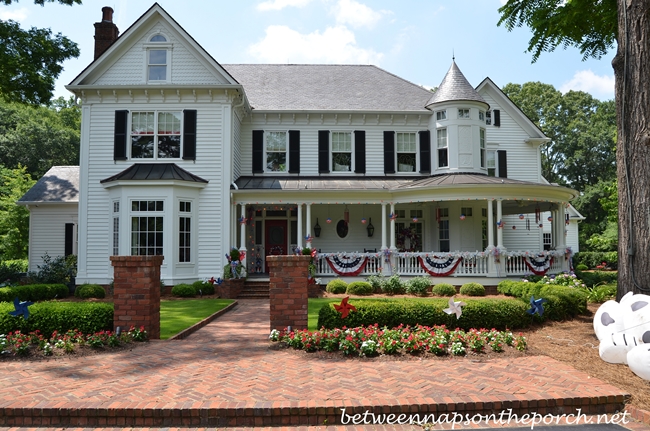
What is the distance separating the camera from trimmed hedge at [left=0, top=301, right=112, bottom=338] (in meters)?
7.64

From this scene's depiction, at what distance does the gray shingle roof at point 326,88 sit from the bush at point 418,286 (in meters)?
7.53

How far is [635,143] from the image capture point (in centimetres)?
742

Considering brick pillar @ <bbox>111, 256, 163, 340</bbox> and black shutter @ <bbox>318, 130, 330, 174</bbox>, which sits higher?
black shutter @ <bbox>318, 130, 330, 174</bbox>

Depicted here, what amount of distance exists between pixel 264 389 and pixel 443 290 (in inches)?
412

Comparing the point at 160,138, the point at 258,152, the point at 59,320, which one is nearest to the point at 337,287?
the point at 258,152

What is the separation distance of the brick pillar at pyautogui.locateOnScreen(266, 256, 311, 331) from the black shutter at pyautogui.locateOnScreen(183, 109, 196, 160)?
10.0 meters

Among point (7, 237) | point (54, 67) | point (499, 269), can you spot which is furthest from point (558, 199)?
point (7, 237)

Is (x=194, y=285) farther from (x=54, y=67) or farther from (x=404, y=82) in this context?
(x=404, y=82)

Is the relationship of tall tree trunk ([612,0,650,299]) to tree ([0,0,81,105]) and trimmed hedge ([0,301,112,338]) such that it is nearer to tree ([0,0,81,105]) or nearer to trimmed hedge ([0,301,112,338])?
trimmed hedge ([0,301,112,338])

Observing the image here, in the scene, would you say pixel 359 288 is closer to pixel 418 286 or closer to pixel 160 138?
pixel 418 286

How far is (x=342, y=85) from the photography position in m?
20.7

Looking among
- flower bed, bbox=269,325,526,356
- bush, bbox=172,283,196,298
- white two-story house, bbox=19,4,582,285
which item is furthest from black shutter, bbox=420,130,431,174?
flower bed, bbox=269,325,526,356

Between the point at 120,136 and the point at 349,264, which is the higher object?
the point at 120,136

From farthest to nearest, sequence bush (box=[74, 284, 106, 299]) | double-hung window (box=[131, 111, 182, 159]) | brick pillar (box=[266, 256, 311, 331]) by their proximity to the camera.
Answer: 1. double-hung window (box=[131, 111, 182, 159])
2. bush (box=[74, 284, 106, 299])
3. brick pillar (box=[266, 256, 311, 331])
